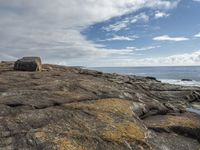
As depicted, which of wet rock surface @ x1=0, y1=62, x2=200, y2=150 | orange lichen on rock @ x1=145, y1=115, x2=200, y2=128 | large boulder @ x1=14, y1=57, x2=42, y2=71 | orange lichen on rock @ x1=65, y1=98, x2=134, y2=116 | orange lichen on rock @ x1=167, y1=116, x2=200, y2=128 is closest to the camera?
wet rock surface @ x1=0, y1=62, x2=200, y2=150

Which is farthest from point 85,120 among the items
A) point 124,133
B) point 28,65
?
point 28,65

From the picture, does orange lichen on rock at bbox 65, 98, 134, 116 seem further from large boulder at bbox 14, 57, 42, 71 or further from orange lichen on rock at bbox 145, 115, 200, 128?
large boulder at bbox 14, 57, 42, 71

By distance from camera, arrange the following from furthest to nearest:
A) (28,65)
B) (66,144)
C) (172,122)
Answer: (28,65) < (172,122) < (66,144)

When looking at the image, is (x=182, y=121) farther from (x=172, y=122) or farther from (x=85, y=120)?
(x=85, y=120)

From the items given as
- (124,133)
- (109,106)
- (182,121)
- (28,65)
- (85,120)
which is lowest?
(182,121)

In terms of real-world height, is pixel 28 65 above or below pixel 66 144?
above

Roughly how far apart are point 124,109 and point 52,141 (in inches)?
187

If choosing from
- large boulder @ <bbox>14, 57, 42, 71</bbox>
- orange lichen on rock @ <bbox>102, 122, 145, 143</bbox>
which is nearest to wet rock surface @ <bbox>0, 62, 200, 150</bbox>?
orange lichen on rock @ <bbox>102, 122, 145, 143</bbox>

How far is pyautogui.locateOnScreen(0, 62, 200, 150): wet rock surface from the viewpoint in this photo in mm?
10406

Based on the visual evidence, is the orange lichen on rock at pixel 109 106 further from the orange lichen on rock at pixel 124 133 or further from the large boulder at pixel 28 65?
the large boulder at pixel 28 65

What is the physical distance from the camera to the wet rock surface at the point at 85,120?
34.1 feet

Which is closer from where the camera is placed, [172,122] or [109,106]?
[109,106]

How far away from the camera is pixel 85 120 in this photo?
39.5ft

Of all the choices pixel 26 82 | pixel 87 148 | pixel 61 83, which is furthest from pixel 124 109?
pixel 26 82
